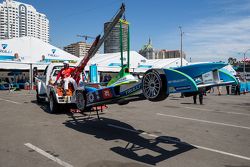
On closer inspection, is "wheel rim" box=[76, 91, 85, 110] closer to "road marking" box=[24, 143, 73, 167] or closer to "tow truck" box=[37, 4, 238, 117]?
"tow truck" box=[37, 4, 238, 117]

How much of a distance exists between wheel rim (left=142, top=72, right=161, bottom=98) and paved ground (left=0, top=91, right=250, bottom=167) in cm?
129

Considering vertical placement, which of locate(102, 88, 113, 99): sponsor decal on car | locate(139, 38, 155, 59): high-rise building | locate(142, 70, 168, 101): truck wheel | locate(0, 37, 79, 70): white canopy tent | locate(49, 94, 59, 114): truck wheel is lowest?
locate(49, 94, 59, 114): truck wheel

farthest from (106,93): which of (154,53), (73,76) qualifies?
(154,53)

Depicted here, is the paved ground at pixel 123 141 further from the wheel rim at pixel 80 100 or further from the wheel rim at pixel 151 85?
the wheel rim at pixel 151 85

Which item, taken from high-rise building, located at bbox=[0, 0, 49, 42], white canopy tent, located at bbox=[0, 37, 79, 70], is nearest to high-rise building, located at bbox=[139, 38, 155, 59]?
high-rise building, located at bbox=[0, 0, 49, 42]

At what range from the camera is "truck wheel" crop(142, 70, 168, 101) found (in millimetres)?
5188

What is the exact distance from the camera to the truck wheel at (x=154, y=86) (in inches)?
204

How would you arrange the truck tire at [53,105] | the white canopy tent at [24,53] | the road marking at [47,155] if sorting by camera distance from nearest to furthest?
the road marking at [47,155], the truck tire at [53,105], the white canopy tent at [24,53]

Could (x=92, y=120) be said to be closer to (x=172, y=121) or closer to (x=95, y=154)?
(x=172, y=121)

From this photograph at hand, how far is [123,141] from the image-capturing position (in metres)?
6.15

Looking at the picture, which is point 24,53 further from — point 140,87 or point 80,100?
point 140,87

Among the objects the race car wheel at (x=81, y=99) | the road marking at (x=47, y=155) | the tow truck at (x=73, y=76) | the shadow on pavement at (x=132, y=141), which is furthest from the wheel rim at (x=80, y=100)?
the road marking at (x=47, y=155)

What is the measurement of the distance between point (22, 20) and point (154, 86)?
226 feet

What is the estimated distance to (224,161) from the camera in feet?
15.6
